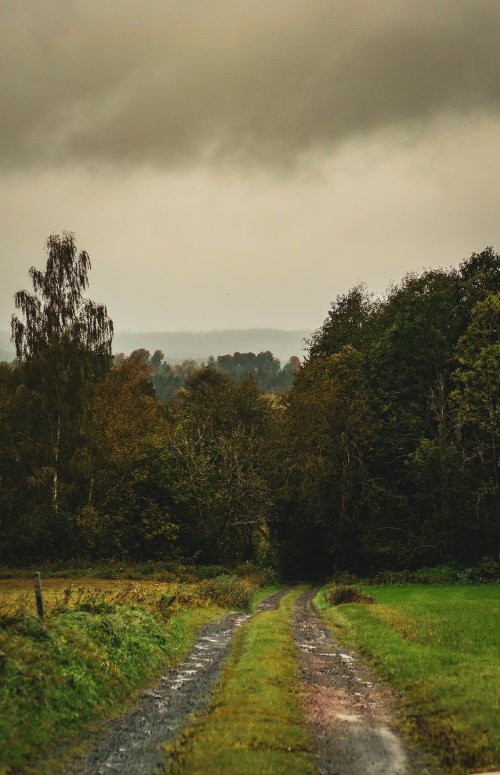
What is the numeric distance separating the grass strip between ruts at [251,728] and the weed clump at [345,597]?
18870 millimetres

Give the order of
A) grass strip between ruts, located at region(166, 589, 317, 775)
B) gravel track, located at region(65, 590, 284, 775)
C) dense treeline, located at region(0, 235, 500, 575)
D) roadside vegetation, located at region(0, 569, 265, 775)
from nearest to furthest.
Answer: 1. grass strip between ruts, located at region(166, 589, 317, 775)
2. gravel track, located at region(65, 590, 284, 775)
3. roadside vegetation, located at region(0, 569, 265, 775)
4. dense treeline, located at region(0, 235, 500, 575)

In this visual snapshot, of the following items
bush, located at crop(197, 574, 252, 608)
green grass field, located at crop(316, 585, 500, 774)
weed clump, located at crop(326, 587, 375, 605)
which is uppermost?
green grass field, located at crop(316, 585, 500, 774)

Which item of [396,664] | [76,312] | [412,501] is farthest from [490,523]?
[76,312]

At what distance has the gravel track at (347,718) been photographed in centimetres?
1025

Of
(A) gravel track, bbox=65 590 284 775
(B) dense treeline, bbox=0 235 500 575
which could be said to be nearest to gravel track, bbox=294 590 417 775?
(A) gravel track, bbox=65 590 284 775

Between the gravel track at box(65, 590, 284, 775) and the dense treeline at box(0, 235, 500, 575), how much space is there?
34752mm

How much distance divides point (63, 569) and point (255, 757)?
43742 millimetres

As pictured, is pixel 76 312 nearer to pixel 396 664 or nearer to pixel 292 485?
pixel 292 485

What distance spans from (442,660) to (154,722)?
9.28 m

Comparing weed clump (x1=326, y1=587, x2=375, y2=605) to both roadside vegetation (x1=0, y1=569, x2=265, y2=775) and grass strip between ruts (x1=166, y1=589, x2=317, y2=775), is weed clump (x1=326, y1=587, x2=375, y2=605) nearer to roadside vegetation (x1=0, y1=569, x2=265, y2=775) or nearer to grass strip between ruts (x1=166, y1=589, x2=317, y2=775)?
roadside vegetation (x1=0, y1=569, x2=265, y2=775)

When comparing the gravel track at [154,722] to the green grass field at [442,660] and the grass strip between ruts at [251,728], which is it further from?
the green grass field at [442,660]

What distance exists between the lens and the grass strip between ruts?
31.8ft

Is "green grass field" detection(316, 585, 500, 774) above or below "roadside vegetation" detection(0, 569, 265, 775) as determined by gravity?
below

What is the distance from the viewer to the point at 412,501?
54812 mm
